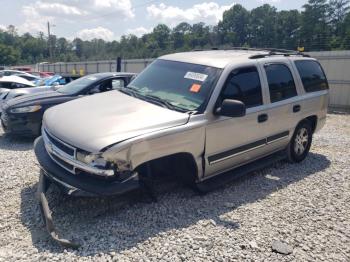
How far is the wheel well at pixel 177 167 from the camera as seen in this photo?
372 cm

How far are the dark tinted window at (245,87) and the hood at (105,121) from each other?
812 millimetres

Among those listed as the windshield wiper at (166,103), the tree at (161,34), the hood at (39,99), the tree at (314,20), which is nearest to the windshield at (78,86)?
the hood at (39,99)

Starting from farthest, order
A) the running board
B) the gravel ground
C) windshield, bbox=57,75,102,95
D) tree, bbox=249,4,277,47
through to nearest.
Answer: tree, bbox=249,4,277,47 < windshield, bbox=57,75,102,95 < the running board < the gravel ground

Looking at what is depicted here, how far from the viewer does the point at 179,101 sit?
3949mm

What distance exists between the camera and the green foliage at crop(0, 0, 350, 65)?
55.2 meters

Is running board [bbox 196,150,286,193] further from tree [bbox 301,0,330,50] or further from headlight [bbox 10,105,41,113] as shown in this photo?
tree [bbox 301,0,330,50]

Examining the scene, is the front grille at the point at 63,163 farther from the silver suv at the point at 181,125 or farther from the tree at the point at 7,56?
the tree at the point at 7,56

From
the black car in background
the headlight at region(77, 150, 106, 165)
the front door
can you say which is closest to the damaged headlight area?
the headlight at region(77, 150, 106, 165)

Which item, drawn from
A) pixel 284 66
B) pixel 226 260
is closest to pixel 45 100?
pixel 284 66

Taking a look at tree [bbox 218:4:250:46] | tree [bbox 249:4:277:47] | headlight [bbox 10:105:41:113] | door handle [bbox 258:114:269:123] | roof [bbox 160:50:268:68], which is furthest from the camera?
tree [bbox 218:4:250:46]

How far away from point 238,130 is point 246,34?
6933 centimetres

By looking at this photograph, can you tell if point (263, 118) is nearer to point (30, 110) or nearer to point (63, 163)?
point (63, 163)

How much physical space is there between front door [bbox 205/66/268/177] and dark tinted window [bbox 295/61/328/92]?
1.38 m

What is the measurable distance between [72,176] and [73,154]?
235 mm
